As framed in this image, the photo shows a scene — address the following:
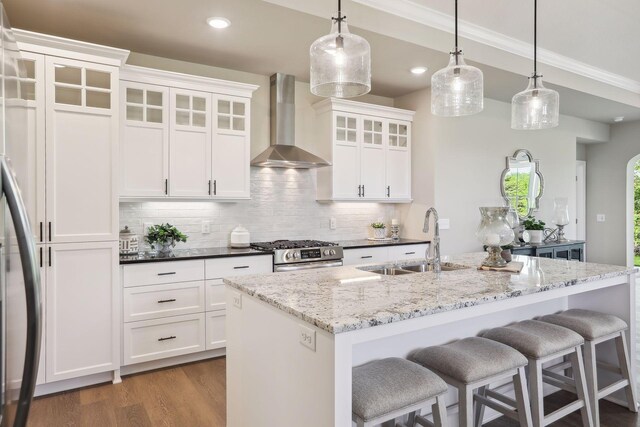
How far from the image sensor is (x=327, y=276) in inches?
90.5

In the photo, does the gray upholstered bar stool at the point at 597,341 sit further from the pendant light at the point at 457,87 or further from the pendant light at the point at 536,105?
the pendant light at the point at 457,87

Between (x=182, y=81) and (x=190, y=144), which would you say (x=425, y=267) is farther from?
(x=182, y=81)

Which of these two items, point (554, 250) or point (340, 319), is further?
point (554, 250)

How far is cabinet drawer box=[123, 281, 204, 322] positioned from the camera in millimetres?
3201

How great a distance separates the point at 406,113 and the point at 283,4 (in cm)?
252

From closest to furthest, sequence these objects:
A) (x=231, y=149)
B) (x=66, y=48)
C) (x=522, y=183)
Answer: (x=66, y=48), (x=231, y=149), (x=522, y=183)

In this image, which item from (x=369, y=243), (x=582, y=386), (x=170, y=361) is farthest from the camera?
(x=369, y=243)

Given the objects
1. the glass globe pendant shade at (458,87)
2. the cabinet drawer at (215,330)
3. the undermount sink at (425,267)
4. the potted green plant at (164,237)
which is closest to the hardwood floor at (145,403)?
the cabinet drawer at (215,330)

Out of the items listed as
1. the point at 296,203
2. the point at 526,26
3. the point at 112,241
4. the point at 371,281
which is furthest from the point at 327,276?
the point at 526,26

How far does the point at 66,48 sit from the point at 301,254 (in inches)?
95.3

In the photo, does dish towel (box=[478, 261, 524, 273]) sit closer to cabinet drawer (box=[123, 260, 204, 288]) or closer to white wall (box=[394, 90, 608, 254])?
cabinet drawer (box=[123, 260, 204, 288])

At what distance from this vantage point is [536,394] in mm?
2111

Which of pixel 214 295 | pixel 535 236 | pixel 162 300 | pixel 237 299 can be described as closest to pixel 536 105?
pixel 237 299

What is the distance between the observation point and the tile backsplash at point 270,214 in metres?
3.91
